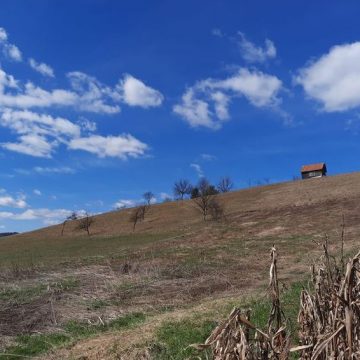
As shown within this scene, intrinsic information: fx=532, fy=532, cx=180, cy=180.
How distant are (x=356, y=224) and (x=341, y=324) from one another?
33.5m

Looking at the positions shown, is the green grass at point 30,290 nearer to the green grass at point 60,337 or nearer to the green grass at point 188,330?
the green grass at point 60,337

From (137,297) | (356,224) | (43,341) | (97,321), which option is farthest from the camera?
(356,224)

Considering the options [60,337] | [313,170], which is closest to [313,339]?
[60,337]

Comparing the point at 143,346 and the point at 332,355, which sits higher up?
the point at 332,355

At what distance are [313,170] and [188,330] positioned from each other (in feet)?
389

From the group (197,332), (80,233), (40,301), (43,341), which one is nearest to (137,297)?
(40,301)

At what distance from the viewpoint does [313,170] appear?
4884 inches

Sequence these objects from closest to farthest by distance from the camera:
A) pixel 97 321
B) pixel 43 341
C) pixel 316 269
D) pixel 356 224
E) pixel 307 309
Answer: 1. pixel 307 309
2. pixel 316 269
3. pixel 43 341
4. pixel 97 321
5. pixel 356 224

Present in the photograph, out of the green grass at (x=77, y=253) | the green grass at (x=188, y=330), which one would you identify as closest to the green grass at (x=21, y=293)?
the green grass at (x=77, y=253)

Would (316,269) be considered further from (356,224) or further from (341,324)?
(356,224)

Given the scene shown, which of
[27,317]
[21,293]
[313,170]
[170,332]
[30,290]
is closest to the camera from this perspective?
[170,332]

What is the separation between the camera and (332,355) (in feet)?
8.91

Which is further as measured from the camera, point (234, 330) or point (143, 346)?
point (143, 346)

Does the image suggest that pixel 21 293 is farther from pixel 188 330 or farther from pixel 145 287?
pixel 188 330
